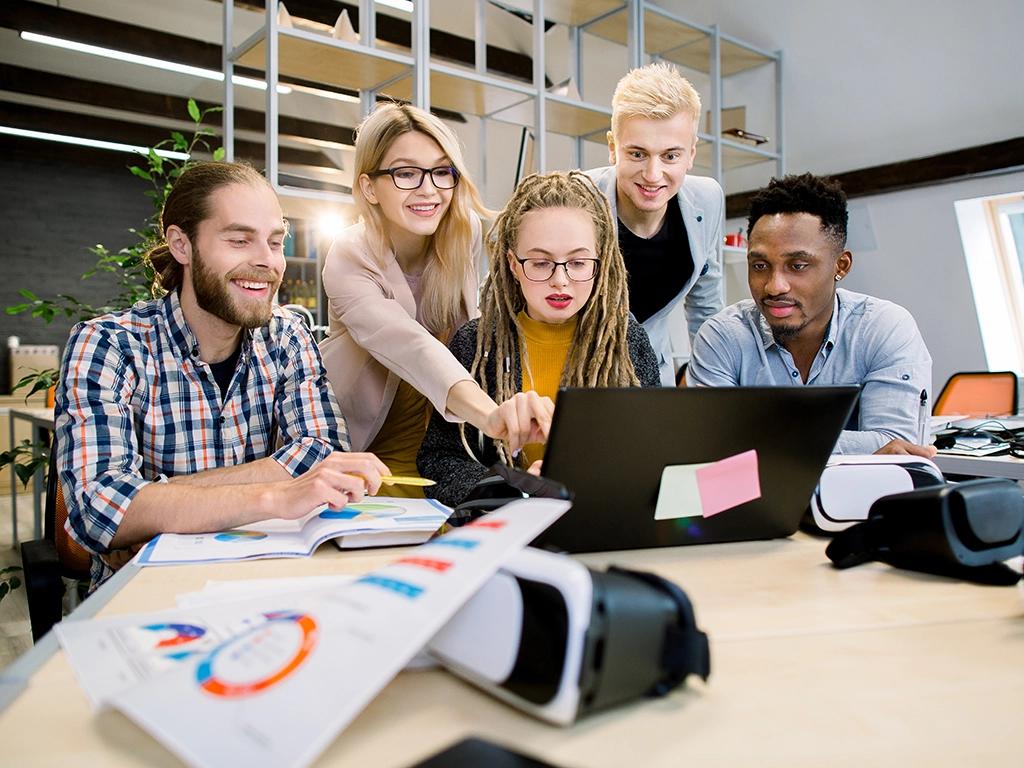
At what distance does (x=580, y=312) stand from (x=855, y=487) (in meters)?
0.63

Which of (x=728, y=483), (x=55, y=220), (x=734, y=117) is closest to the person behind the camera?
(x=728, y=483)

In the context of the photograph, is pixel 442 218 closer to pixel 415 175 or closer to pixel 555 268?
pixel 415 175

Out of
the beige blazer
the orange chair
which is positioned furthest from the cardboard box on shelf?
the beige blazer

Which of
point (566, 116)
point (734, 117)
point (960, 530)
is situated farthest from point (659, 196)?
point (734, 117)

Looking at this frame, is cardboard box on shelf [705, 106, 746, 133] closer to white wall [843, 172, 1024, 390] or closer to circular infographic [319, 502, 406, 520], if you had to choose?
white wall [843, 172, 1024, 390]

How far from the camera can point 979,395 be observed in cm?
367

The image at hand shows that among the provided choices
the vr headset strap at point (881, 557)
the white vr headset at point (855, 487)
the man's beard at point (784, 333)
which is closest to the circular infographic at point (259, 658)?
the vr headset strap at point (881, 557)

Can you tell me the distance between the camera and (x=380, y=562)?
3.01ft

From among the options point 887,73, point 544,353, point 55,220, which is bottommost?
point 544,353

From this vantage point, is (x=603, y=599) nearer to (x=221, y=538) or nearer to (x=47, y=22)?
(x=221, y=538)

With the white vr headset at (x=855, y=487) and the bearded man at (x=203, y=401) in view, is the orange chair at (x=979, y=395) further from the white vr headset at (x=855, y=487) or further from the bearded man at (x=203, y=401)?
the bearded man at (x=203, y=401)

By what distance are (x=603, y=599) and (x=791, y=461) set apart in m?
0.56

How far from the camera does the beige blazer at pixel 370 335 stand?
1.45 metres

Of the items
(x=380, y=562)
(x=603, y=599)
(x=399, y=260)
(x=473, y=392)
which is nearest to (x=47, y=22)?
(x=399, y=260)
